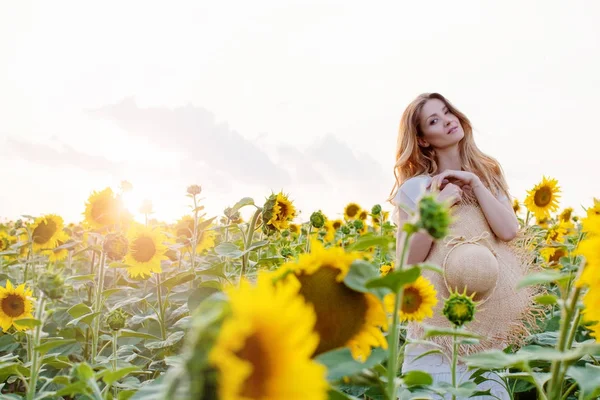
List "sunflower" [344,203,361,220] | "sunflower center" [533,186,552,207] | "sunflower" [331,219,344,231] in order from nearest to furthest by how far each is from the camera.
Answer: "sunflower center" [533,186,552,207] < "sunflower" [331,219,344,231] < "sunflower" [344,203,361,220]

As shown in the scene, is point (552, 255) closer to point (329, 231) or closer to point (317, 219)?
point (329, 231)

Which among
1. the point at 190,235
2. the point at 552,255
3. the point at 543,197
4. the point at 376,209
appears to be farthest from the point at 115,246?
the point at 552,255

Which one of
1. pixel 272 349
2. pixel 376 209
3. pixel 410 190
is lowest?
pixel 272 349

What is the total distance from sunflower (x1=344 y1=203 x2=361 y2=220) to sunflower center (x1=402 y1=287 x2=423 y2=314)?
4.23 m

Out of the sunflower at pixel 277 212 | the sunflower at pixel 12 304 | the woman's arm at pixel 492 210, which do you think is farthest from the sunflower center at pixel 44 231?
the woman's arm at pixel 492 210

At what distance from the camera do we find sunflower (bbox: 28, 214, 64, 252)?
4.02m

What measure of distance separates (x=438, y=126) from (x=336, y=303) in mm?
2594

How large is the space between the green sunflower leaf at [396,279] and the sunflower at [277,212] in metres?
1.58

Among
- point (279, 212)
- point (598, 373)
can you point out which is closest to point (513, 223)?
point (279, 212)

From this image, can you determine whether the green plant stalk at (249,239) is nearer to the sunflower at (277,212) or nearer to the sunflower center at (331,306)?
the sunflower at (277,212)

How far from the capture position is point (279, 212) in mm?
2461

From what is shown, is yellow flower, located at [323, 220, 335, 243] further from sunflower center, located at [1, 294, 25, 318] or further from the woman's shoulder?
sunflower center, located at [1, 294, 25, 318]

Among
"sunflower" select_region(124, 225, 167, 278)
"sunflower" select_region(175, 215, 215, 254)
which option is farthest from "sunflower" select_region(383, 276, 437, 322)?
"sunflower" select_region(175, 215, 215, 254)

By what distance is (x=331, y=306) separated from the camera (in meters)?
0.78
